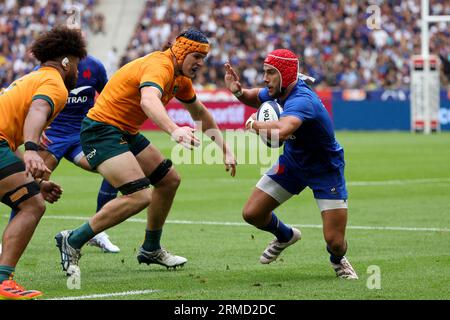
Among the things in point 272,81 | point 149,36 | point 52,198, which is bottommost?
point 149,36

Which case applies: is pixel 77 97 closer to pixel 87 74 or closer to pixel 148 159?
pixel 87 74

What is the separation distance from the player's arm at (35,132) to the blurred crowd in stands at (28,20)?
118 feet

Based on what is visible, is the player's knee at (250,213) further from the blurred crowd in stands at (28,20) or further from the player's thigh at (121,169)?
the blurred crowd in stands at (28,20)

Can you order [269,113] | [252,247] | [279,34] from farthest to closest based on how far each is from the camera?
1. [279,34]
2. [252,247]
3. [269,113]

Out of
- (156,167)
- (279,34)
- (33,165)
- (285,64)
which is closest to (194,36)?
(285,64)

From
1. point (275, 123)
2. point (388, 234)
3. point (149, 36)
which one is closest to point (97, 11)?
point (149, 36)

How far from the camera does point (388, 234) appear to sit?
12.6m

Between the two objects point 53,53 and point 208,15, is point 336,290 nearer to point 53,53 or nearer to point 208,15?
point 53,53

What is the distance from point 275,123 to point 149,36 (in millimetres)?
37467

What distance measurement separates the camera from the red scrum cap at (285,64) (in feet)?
30.9

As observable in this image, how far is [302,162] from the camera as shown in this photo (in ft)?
31.8

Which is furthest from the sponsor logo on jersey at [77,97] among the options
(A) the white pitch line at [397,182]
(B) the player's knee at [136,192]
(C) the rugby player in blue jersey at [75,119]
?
(A) the white pitch line at [397,182]

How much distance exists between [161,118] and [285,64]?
136 cm

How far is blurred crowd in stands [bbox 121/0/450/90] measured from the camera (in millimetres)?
42062
